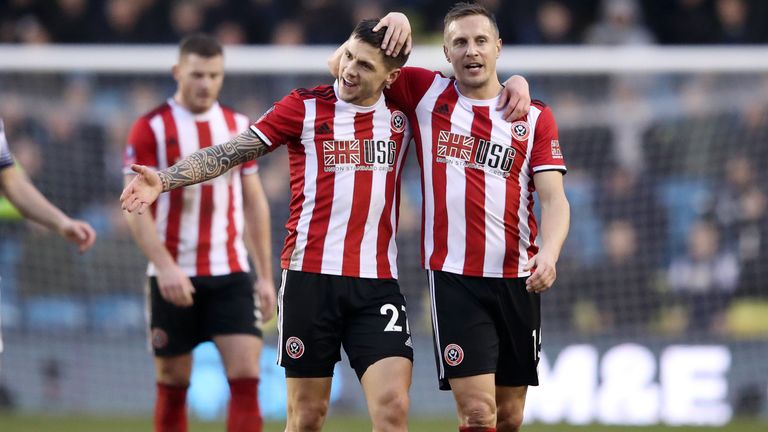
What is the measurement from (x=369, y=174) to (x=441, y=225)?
0.42m

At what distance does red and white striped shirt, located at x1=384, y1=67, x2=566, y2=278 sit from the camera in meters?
5.70

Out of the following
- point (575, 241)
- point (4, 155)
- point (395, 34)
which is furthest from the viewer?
point (575, 241)

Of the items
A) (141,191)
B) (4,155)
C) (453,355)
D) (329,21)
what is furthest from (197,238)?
(329,21)

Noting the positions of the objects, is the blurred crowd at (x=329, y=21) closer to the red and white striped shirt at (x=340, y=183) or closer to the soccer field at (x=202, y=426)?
the soccer field at (x=202, y=426)

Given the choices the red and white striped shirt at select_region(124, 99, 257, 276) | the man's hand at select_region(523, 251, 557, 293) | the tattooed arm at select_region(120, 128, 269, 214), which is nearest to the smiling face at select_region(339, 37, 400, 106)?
the tattooed arm at select_region(120, 128, 269, 214)

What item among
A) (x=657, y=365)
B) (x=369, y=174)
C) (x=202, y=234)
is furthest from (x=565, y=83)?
(x=369, y=174)

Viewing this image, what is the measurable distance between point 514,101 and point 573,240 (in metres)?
4.93

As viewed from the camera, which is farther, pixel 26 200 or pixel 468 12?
pixel 26 200

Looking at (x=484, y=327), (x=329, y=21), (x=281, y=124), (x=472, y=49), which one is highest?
(x=329, y=21)

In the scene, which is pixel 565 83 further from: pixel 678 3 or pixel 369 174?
pixel 369 174

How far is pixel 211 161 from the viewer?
5.41 metres

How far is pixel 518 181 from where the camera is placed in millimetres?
5773

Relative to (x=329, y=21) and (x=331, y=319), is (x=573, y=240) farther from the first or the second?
(x=331, y=319)

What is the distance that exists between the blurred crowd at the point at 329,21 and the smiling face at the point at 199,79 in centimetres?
498
